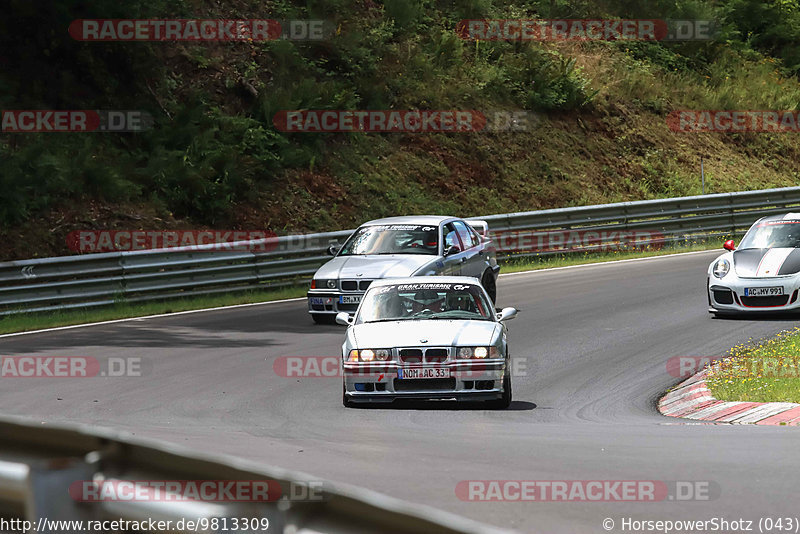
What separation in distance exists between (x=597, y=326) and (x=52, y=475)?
14.1 meters

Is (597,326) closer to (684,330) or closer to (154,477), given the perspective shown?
Answer: (684,330)

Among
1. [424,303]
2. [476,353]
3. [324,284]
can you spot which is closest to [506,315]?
[424,303]

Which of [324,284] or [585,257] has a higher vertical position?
[324,284]

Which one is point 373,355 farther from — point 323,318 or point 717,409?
point 323,318

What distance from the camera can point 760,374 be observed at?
1166cm

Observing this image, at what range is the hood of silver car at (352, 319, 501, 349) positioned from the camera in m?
11.0

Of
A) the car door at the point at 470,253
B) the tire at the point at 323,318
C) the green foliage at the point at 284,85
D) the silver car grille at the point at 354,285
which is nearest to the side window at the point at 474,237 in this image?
the car door at the point at 470,253

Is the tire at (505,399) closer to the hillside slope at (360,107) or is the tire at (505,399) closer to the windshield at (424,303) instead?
the windshield at (424,303)

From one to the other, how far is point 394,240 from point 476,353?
7.60 meters

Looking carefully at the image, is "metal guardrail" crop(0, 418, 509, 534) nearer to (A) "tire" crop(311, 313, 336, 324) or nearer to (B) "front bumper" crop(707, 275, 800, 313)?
(A) "tire" crop(311, 313, 336, 324)

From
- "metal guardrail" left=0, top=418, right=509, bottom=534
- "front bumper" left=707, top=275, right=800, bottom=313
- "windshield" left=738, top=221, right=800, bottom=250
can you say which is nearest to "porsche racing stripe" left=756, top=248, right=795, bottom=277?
"front bumper" left=707, top=275, right=800, bottom=313

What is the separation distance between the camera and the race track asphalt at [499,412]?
21.3ft

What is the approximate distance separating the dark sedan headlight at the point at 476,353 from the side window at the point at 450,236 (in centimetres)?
710

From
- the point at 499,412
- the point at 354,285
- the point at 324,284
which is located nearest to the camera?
the point at 499,412
